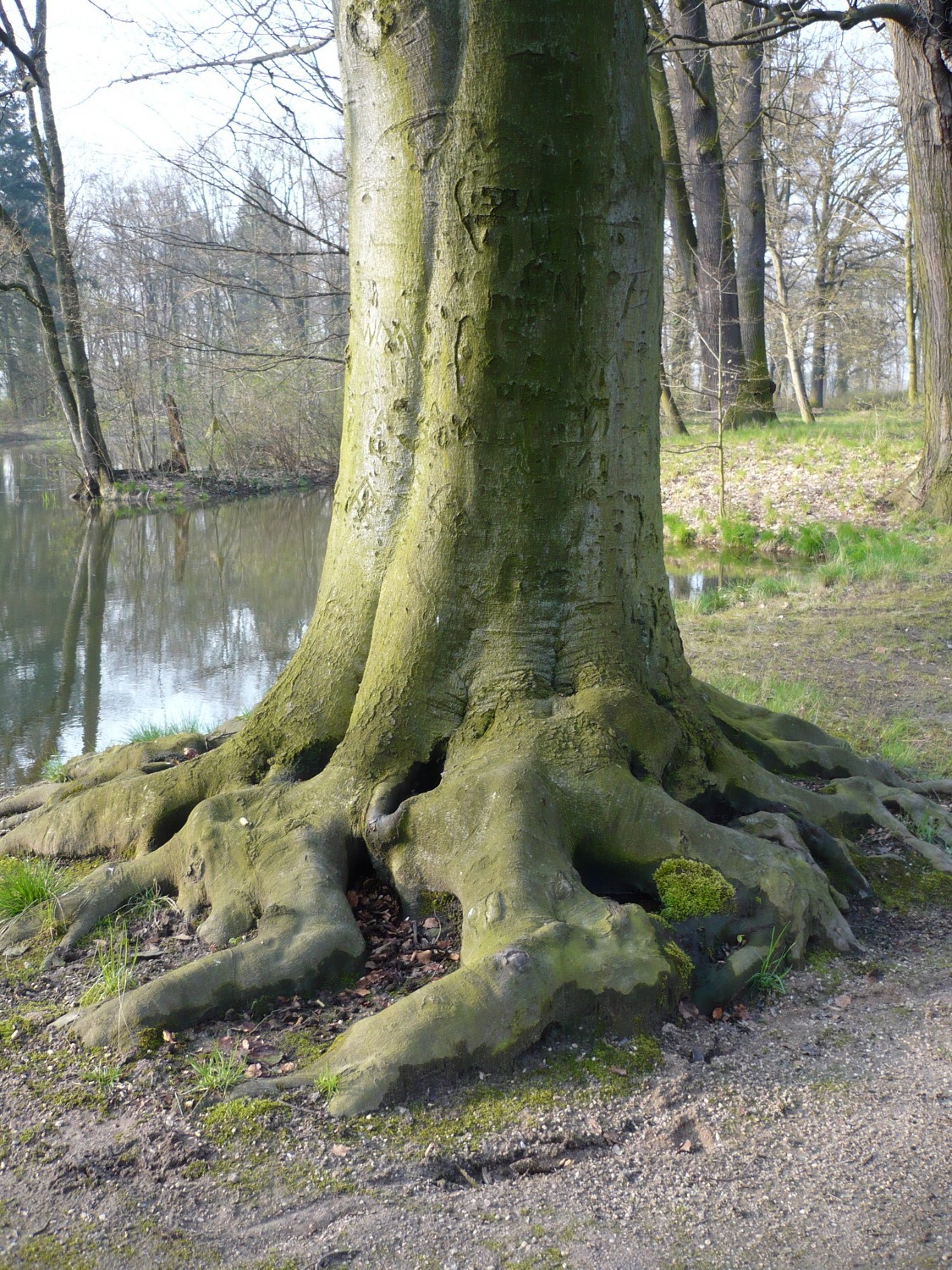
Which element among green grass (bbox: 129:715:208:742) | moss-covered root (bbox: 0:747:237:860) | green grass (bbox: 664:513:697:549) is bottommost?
green grass (bbox: 129:715:208:742)

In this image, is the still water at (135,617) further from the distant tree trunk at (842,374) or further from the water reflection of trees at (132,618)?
the distant tree trunk at (842,374)

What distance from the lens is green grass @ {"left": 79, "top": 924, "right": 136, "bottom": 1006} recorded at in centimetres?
292

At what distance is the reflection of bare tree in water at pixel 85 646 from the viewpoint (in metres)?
8.20

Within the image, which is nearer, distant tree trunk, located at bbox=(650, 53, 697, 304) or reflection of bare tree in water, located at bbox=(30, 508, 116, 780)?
reflection of bare tree in water, located at bbox=(30, 508, 116, 780)

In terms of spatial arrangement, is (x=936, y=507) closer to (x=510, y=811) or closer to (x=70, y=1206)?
(x=510, y=811)

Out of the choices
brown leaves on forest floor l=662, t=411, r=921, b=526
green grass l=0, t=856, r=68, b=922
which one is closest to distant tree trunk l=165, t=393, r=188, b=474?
brown leaves on forest floor l=662, t=411, r=921, b=526

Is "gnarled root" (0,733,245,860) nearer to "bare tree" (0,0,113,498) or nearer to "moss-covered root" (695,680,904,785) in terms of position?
"moss-covered root" (695,680,904,785)

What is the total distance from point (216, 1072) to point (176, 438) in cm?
2730

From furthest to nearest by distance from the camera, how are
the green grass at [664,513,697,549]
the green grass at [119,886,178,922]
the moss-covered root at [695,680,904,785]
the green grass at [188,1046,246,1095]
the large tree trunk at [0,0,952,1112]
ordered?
the green grass at [664,513,697,549]
the moss-covered root at [695,680,904,785]
the green grass at [119,886,178,922]
the large tree trunk at [0,0,952,1112]
the green grass at [188,1046,246,1095]

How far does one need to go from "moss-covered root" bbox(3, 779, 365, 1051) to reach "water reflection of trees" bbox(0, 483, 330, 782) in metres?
4.09

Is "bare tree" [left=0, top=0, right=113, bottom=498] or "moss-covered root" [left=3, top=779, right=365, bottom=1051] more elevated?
"bare tree" [left=0, top=0, right=113, bottom=498]

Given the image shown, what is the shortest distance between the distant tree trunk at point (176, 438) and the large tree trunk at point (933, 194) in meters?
20.7

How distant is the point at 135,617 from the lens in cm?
1280

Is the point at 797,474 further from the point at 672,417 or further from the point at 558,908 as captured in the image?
the point at 558,908
